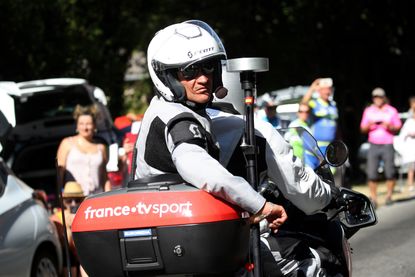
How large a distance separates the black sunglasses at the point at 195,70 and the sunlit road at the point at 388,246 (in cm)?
521

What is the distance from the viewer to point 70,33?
1738 cm

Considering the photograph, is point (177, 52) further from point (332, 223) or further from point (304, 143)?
point (304, 143)

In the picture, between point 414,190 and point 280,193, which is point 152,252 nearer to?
point 280,193

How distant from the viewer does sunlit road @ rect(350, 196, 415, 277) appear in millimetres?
9742

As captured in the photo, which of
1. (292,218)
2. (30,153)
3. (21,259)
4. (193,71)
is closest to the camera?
(193,71)

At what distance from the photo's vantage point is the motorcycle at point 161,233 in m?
4.10

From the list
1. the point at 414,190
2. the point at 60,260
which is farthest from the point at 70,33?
the point at 60,260

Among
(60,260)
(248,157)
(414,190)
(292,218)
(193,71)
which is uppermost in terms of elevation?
(193,71)

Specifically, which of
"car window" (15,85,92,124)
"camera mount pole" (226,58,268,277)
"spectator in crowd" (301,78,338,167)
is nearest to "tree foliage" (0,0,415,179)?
"car window" (15,85,92,124)

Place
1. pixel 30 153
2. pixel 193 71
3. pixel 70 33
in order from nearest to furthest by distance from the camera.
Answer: pixel 193 71 < pixel 30 153 < pixel 70 33

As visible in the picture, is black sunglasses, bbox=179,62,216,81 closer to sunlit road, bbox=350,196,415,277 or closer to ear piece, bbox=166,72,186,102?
ear piece, bbox=166,72,186,102

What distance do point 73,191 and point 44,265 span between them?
1275 mm

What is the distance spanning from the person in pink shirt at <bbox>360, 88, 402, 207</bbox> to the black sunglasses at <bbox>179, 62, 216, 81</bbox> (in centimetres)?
1120

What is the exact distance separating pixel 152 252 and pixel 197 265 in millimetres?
191
